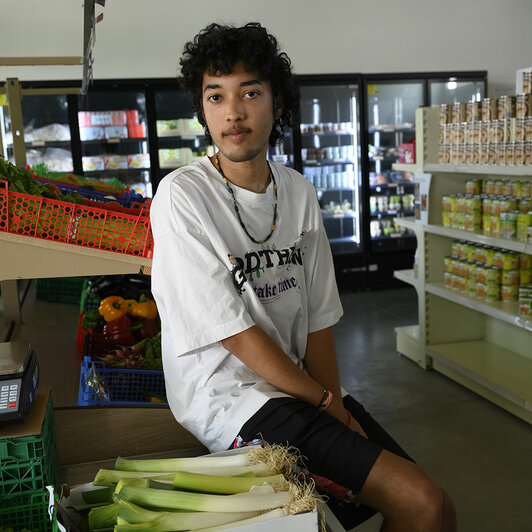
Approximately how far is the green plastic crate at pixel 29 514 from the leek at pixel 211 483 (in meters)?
0.49

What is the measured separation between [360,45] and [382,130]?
3.23ft

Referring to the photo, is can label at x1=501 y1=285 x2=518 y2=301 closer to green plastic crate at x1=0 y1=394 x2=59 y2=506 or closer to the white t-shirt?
the white t-shirt

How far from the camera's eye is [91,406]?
6.95 ft

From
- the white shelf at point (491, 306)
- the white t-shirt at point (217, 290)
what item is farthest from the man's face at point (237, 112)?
the white shelf at point (491, 306)

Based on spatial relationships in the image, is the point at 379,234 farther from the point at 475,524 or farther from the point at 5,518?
the point at 5,518

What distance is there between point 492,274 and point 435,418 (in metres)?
1.01

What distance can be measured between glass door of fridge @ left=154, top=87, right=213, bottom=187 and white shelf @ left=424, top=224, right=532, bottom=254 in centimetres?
316

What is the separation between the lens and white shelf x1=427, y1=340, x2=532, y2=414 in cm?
389

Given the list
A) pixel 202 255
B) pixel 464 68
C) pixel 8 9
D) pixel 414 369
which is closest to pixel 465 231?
pixel 414 369

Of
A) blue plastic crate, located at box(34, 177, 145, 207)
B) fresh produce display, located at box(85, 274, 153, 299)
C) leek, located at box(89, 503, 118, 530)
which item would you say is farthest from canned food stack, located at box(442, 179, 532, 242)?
leek, located at box(89, 503, 118, 530)

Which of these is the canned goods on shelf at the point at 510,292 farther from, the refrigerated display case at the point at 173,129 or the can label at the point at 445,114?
the refrigerated display case at the point at 173,129

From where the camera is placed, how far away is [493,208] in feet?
13.6

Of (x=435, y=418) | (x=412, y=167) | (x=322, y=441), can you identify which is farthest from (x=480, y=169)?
(x=322, y=441)

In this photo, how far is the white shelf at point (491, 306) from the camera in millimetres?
3871
